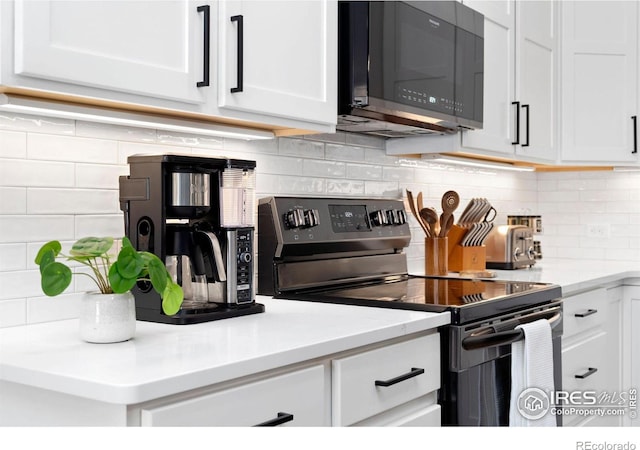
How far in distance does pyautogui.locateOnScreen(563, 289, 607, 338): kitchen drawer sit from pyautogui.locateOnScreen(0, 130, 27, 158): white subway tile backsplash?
76.7 inches

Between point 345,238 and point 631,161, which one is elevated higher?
point 631,161

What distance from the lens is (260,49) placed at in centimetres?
195

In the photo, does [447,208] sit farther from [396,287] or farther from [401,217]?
[396,287]

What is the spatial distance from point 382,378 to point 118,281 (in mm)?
658

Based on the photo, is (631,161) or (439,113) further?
(631,161)

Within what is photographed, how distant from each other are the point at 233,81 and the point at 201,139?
42 cm

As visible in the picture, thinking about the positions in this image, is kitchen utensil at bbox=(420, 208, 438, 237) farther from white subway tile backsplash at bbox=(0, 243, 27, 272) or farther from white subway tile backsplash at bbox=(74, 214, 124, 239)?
white subway tile backsplash at bbox=(0, 243, 27, 272)

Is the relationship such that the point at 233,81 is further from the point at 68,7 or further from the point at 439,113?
the point at 439,113

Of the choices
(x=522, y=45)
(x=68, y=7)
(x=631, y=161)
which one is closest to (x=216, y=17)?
(x=68, y=7)

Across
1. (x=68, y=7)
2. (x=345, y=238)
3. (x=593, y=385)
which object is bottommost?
(x=593, y=385)

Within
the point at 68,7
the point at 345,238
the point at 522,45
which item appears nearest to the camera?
the point at 68,7

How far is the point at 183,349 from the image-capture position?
1.47m

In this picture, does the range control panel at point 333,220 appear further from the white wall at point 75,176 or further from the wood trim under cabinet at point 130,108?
the wood trim under cabinet at point 130,108

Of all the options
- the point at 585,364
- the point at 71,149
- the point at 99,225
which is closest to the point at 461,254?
the point at 585,364
